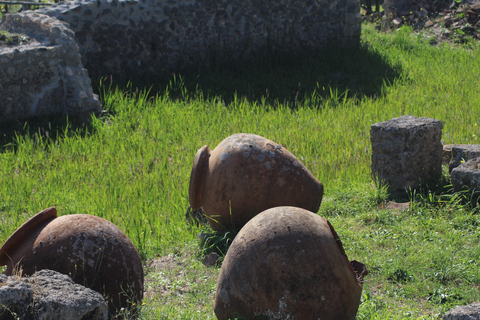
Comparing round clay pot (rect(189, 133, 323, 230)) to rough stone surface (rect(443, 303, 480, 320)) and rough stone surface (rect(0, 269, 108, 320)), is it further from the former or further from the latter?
rough stone surface (rect(443, 303, 480, 320))

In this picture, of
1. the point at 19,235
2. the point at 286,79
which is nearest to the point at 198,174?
the point at 19,235

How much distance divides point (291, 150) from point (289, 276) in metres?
3.74

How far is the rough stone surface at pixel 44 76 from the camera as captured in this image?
23.9 ft

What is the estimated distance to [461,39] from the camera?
12727 mm

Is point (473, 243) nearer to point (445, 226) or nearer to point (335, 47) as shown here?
point (445, 226)

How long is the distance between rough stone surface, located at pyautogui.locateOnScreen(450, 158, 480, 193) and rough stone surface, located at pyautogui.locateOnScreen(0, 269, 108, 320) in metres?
3.57

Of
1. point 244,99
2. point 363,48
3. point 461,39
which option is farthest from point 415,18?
point 244,99

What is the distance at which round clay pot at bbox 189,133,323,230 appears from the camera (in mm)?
4273

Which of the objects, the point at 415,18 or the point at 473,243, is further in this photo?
the point at 415,18

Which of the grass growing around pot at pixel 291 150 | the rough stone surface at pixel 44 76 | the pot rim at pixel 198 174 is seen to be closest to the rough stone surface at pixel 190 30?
the grass growing around pot at pixel 291 150

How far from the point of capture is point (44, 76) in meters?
7.57

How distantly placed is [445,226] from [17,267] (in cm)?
339

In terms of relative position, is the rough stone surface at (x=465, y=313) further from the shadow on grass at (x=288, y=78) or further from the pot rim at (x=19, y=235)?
the shadow on grass at (x=288, y=78)

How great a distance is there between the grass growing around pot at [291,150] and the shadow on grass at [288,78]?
4cm
